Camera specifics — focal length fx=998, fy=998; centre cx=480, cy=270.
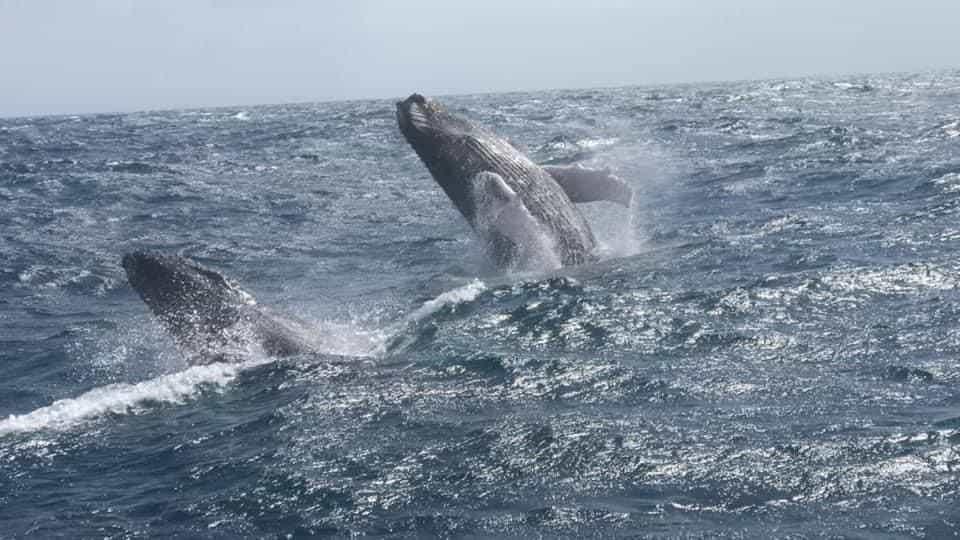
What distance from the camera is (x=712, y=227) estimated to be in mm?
15922

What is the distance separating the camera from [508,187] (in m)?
13.0

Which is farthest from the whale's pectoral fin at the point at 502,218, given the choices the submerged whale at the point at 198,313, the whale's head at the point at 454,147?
the submerged whale at the point at 198,313

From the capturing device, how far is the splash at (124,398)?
8.59 meters

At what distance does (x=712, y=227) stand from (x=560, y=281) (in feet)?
15.1

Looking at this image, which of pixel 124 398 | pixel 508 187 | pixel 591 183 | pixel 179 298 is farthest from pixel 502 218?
pixel 124 398

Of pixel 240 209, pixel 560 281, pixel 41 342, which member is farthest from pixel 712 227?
pixel 240 209

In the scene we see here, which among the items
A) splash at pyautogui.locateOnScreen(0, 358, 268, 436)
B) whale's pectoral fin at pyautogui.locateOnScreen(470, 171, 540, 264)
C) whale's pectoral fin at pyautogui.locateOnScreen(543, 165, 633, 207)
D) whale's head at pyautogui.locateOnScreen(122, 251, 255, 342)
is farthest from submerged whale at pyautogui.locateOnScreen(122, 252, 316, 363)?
whale's pectoral fin at pyautogui.locateOnScreen(543, 165, 633, 207)

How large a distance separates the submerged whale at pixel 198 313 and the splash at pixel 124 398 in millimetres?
305

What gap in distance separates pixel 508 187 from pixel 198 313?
4.52 meters

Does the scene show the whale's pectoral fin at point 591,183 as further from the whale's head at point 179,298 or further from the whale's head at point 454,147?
the whale's head at point 179,298

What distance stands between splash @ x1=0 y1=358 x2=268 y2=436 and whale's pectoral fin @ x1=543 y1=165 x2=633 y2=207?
5625 millimetres

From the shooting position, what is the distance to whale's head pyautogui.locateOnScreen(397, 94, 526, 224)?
13.4 meters

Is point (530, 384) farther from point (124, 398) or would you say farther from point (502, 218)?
point (502, 218)

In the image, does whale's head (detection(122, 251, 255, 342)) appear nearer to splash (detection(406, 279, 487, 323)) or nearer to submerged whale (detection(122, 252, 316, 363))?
submerged whale (detection(122, 252, 316, 363))
